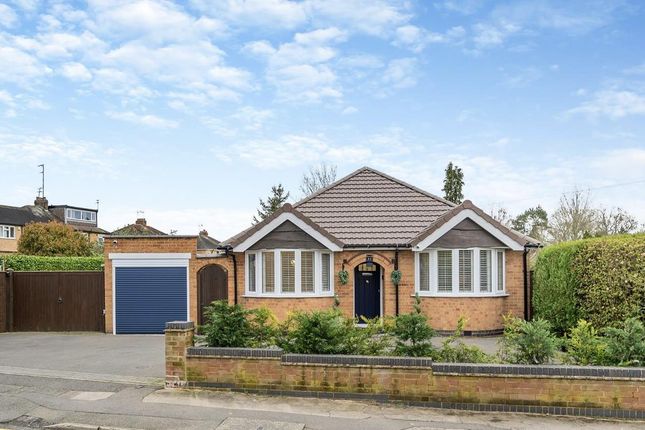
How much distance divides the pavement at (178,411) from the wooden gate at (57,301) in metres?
6.83

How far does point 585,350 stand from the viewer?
8.82 meters

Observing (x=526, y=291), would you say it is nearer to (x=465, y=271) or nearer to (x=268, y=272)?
(x=465, y=271)

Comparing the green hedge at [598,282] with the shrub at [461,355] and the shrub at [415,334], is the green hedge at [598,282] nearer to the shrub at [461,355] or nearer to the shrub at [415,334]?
the shrub at [461,355]

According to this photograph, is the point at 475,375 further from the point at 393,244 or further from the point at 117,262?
the point at 117,262

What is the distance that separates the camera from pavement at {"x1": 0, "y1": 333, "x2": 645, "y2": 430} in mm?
7656

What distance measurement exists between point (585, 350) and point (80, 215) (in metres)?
56.6

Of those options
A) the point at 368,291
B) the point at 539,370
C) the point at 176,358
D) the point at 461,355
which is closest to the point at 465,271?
the point at 368,291

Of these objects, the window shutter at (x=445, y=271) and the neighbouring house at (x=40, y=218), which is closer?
the window shutter at (x=445, y=271)

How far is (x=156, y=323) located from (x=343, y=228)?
21.8 feet

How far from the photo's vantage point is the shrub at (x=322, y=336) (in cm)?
926

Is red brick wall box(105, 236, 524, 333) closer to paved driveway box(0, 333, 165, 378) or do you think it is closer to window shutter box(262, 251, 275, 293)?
window shutter box(262, 251, 275, 293)

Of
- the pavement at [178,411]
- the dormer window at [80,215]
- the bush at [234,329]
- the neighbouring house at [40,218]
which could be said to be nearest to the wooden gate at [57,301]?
the pavement at [178,411]

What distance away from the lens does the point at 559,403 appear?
8.13 metres

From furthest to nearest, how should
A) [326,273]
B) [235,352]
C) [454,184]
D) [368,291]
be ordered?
1. [454,184]
2. [368,291]
3. [326,273]
4. [235,352]
